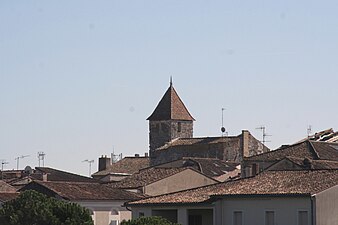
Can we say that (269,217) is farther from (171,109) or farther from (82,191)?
(171,109)

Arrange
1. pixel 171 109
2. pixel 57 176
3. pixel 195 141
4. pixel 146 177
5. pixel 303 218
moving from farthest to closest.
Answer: pixel 171 109, pixel 195 141, pixel 57 176, pixel 146 177, pixel 303 218

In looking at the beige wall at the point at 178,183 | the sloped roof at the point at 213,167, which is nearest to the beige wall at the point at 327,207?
the beige wall at the point at 178,183

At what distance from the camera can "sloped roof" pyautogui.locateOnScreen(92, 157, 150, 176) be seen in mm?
103175

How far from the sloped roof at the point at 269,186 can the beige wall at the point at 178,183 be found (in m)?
15.3

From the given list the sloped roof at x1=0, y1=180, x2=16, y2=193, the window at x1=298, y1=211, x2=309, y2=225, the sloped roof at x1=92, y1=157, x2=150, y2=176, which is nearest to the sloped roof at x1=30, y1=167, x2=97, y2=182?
the sloped roof at x1=92, y1=157, x2=150, y2=176

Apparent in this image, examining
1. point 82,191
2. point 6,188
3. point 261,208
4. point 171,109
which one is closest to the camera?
point 261,208

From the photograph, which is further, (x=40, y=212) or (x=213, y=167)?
(x=213, y=167)

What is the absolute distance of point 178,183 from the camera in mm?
64688

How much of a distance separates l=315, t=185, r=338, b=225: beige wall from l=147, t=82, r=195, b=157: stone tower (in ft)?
255

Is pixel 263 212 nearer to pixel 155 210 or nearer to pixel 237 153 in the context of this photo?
pixel 155 210

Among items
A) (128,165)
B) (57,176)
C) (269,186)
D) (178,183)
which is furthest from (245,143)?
(269,186)

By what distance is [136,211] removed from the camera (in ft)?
155

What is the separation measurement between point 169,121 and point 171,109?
70.4 inches

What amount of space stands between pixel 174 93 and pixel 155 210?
76.4m
